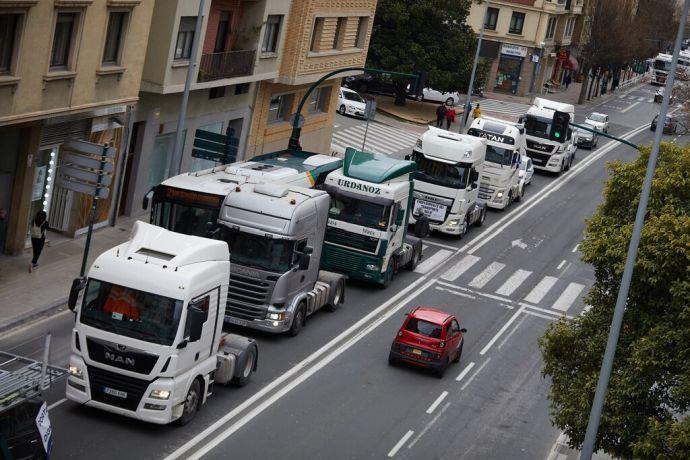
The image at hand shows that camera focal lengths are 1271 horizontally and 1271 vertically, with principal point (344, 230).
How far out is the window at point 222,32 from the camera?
44.6 meters

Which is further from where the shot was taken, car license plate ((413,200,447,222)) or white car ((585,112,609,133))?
white car ((585,112,609,133))

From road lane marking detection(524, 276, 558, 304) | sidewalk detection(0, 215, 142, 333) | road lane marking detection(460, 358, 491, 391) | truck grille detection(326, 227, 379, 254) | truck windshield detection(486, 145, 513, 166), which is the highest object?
truck windshield detection(486, 145, 513, 166)

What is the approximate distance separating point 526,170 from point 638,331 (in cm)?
3692

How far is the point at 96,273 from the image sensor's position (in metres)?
22.6

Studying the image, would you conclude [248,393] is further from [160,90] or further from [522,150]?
[522,150]

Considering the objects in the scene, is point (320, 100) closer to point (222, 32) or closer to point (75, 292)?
point (222, 32)

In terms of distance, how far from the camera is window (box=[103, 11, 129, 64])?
34969mm

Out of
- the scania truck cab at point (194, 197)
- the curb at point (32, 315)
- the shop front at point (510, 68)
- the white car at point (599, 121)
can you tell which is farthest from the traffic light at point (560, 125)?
the shop front at point (510, 68)

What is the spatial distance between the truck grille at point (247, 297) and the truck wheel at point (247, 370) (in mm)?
2722

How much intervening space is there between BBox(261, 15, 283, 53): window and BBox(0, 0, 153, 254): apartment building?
440 inches

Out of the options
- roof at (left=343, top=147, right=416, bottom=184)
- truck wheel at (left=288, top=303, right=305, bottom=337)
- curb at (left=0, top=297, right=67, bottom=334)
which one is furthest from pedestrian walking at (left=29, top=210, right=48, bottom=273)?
roof at (left=343, top=147, right=416, bottom=184)

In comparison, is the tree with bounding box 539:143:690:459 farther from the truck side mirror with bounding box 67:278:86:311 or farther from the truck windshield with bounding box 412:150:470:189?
the truck windshield with bounding box 412:150:470:189

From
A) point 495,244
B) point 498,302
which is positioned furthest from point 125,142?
point 495,244

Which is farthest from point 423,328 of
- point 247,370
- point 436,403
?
point 247,370
